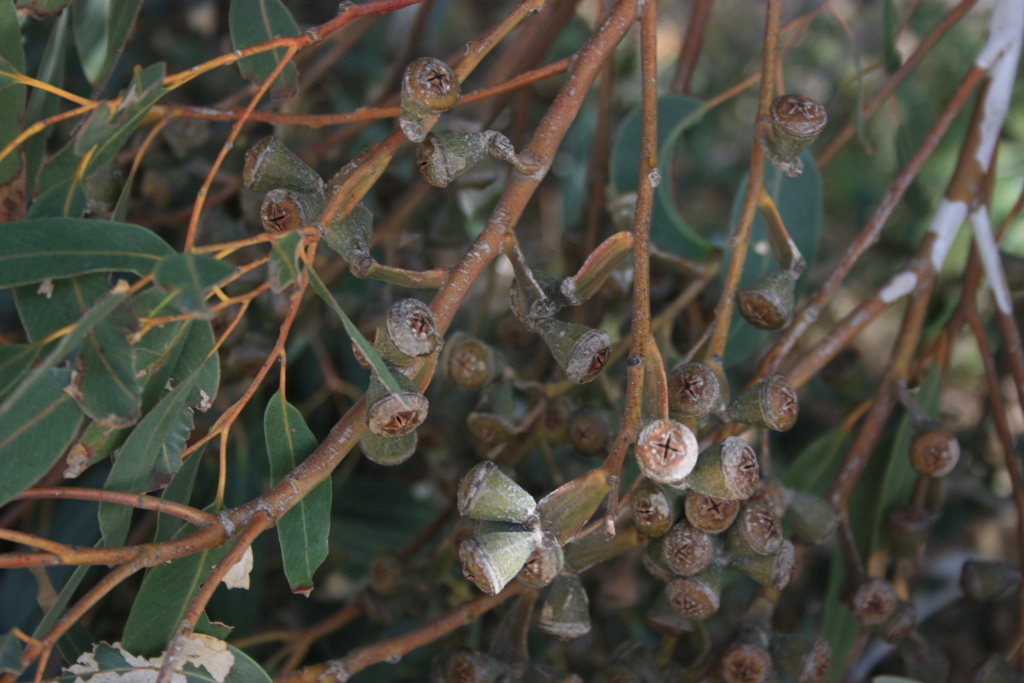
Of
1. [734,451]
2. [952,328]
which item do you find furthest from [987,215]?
[734,451]

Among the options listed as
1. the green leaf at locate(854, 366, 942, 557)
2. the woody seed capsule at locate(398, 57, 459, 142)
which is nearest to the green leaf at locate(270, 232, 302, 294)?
the woody seed capsule at locate(398, 57, 459, 142)

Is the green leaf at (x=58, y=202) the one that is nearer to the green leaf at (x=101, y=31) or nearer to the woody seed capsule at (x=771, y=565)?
the green leaf at (x=101, y=31)

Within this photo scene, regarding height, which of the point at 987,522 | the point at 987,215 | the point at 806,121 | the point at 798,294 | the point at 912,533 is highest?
the point at 806,121

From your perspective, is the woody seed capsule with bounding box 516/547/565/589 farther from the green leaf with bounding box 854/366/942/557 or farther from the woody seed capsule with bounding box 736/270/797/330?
the green leaf with bounding box 854/366/942/557

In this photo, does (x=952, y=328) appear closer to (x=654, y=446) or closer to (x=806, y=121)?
(x=806, y=121)

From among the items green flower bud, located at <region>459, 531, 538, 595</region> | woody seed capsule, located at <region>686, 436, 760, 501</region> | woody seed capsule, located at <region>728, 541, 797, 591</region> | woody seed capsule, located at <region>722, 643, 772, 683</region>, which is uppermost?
woody seed capsule, located at <region>686, 436, 760, 501</region>

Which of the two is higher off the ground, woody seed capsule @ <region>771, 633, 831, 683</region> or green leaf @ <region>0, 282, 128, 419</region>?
green leaf @ <region>0, 282, 128, 419</region>
